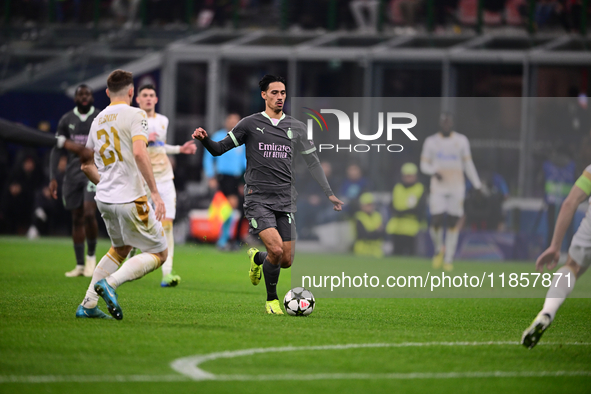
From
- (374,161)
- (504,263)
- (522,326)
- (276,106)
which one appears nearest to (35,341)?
(276,106)

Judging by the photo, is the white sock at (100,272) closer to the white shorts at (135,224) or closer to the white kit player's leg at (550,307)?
the white shorts at (135,224)

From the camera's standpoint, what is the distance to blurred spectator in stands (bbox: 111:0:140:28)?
22.6 meters

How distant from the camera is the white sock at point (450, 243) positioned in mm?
14267

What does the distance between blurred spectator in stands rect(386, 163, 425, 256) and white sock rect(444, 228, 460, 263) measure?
3.26 feet

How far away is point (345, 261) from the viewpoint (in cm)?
1408

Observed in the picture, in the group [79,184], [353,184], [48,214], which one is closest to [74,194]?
[79,184]

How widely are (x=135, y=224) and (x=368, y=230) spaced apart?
30.3 feet

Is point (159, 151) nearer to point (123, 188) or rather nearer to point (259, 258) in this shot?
point (259, 258)

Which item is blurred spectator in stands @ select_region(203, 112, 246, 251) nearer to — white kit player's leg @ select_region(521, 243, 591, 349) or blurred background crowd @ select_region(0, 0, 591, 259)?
blurred background crowd @ select_region(0, 0, 591, 259)

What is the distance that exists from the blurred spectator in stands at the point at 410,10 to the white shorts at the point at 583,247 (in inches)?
626

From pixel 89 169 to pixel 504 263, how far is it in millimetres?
8808

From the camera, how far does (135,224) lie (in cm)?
672

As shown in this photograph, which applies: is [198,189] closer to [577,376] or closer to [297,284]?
[297,284]

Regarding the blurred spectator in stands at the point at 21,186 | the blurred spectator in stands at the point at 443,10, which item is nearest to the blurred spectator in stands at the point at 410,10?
the blurred spectator in stands at the point at 443,10
